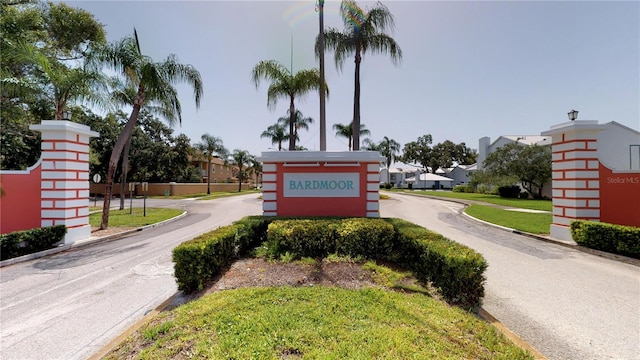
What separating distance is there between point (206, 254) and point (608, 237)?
10.7 m

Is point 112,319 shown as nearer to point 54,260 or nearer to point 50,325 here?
point 50,325

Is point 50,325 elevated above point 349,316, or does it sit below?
below

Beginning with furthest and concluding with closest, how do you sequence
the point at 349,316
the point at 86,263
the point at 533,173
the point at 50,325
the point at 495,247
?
1. the point at 533,173
2. the point at 495,247
3. the point at 86,263
4. the point at 50,325
5. the point at 349,316

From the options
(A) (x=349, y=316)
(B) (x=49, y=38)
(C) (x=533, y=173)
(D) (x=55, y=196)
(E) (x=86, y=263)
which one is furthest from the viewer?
(C) (x=533, y=173)

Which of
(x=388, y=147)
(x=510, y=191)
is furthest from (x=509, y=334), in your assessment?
(x=388, y=147)

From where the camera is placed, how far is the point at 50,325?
161 inches

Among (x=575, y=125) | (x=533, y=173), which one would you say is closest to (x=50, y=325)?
(x=575, y=125)

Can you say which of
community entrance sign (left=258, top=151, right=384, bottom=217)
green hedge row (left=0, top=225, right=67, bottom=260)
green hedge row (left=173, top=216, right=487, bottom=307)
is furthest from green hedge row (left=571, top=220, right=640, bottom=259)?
green hedge row (left=0, top=225, right=67, bottom=260)

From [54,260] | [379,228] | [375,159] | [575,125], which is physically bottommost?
[54,260]

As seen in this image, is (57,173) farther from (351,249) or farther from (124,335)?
(351,249)

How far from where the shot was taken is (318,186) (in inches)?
380

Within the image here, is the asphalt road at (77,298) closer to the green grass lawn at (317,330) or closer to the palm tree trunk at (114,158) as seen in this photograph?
the green grass lawn at (317,330)

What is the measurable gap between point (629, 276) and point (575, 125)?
5.60 metres

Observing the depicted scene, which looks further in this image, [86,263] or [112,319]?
[86,263]
